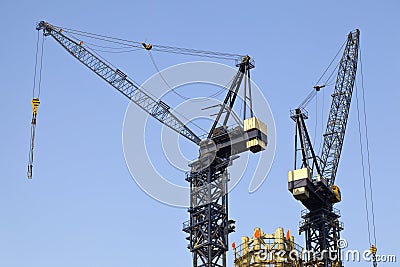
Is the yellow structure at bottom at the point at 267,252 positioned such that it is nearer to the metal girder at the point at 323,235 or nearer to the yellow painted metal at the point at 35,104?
the metal girder at the point at 323,235

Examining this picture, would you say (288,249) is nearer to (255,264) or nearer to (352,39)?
(255,264)

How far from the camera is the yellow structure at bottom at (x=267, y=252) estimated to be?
115 m

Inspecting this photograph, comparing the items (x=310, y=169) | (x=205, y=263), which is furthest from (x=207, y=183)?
(x=310, y=169)

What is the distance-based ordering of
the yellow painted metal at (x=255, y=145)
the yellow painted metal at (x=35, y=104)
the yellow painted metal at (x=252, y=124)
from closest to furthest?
the yellow painted metal at (x=35, y=104) < the yellow painted metal at (x=255, y=145) < the yellow painted metal at (x=252, y=124)

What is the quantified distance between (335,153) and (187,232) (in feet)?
107

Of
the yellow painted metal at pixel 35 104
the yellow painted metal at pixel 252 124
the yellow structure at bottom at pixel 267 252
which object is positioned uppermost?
the yellow painted metal at pixel 252 124

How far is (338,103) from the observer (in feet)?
439

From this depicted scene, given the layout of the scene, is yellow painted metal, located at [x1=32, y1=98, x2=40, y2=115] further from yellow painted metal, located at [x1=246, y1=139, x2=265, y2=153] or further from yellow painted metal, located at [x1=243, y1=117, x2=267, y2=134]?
yellow painted metal, located at [x1=246, y1=139, x2=265, y2=153]

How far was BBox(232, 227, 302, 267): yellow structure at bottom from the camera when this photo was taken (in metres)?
115

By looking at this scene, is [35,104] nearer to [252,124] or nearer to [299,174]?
[252,124]

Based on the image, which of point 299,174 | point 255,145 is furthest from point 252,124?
point 299,174

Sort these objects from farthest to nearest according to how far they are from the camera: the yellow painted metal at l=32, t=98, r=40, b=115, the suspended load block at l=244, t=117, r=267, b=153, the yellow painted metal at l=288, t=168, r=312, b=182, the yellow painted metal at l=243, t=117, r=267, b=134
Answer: the yellow painted metal at l=288, t=168, r=312, b=182
the yellow painted metal at l=243, t=117, r=267, b=134
the suspended load block at l=244, t=117, r=267, b=153
the yellow painted metal at l=32, t=98, r=40, b=115

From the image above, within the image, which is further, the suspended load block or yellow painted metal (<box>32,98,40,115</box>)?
the suspended load block

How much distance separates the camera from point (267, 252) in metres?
116
